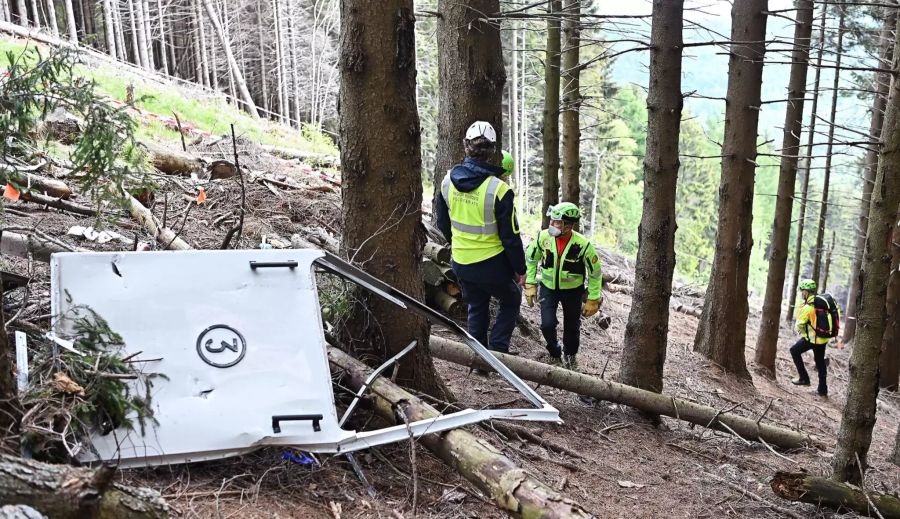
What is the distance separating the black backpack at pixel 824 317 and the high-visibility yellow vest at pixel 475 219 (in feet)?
26.8

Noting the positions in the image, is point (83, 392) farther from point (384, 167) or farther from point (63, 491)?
point (384, 167)

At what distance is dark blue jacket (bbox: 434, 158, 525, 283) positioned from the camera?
20.2 ft

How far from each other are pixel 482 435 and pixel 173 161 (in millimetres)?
6729

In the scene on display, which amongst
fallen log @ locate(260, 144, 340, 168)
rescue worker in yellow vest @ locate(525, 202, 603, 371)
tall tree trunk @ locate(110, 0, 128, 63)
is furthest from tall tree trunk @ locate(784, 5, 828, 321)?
tall tree trunk @ locate(110, 0, 128, 63)

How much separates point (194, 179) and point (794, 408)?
9066 millimetres

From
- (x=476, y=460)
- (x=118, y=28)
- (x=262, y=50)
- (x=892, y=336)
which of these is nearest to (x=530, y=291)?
(x=476, y=460)

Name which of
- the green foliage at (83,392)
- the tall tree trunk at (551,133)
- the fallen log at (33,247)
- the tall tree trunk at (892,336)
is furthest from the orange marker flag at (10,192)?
the tall tree trunk at (892,336)

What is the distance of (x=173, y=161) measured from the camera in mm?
9570

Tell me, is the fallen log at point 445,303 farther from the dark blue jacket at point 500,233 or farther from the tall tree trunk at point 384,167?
the tall tree trunk at point 384,167

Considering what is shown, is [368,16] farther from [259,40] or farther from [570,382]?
[259,40]

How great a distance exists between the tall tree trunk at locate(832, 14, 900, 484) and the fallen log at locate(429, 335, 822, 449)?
1.12 meters

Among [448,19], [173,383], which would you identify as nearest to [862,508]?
[173,383]

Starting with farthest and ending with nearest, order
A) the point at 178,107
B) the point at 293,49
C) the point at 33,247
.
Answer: the point at 293,49
the point at 178,107
the point at 33,247

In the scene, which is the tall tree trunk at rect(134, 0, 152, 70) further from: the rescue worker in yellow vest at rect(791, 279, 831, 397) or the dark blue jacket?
the dark blue jacket
